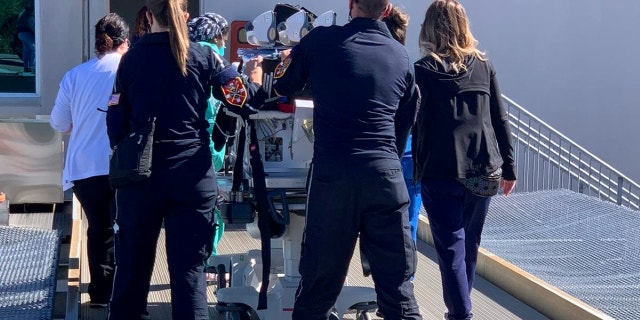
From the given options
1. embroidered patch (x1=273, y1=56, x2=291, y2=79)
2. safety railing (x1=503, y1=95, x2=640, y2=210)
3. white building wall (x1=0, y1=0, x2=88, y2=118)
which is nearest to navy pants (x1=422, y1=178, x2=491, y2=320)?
embroidered patch (x1=273, y1=56, x2=291, y2=79)

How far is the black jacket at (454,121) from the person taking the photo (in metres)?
4.70

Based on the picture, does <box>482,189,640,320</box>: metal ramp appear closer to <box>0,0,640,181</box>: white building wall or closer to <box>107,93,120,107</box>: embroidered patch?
<box>0,0,640,181</box>: white building wall

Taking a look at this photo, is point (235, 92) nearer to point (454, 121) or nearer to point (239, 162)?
point (239, 162)

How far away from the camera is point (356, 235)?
13.5 feet

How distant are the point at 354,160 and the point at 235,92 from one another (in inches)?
24.9

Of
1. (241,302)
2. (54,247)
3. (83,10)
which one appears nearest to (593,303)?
(241,302)

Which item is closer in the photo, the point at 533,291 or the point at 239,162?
the point at 239,162

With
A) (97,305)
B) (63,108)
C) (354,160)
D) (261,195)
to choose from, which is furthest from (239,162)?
(97,305)

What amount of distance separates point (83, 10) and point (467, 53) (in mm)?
4455

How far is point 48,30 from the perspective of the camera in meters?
8.10

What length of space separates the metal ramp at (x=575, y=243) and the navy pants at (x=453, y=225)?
1216 millimetres

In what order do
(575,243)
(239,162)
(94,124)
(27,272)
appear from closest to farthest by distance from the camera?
(239,162) → (94,124) → (27,272) → (575,243)

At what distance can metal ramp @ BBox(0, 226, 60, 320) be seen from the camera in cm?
519

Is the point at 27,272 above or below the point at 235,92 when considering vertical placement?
below
